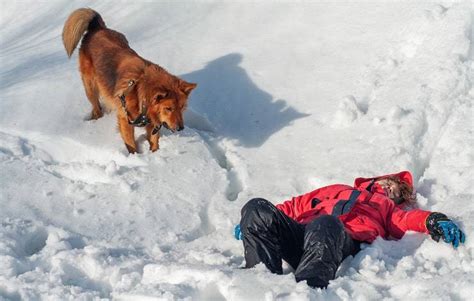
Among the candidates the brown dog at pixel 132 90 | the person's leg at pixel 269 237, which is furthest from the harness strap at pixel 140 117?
the person's leg at pixel 269 237

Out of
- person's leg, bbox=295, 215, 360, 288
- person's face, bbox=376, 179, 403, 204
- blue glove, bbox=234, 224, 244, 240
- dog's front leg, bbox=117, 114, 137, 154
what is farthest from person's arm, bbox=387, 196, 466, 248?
dog's front leg, bbox=117, 114, 137, 154

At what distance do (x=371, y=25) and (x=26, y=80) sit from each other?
12.6 feet

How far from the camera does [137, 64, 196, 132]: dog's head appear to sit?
5.00 metres

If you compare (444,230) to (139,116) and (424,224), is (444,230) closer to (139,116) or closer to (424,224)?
(424,224)

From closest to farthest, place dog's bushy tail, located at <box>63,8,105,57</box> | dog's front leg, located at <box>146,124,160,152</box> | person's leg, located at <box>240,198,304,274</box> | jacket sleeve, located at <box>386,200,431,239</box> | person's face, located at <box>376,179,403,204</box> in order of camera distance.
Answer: person's leg, located at <box>240,198,304,274</box>
jacket sleeve, located at <box>386,200,431,239</box>
person's face, located at <box>376,179,403,204</box>
dog's front leg, located at <box>146,124,160,152</box>
dog's bushy tail, located at <box>63,8,105,57</box>

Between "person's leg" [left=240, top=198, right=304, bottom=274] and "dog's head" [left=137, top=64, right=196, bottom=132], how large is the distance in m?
1.72

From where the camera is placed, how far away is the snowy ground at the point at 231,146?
3281mm

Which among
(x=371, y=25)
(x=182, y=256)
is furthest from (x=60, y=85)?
(x=371, y=25)

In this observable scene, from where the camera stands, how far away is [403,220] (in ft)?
12.6

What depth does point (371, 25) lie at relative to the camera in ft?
21.7

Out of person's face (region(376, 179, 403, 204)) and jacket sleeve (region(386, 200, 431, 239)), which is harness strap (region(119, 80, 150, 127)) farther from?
jacket sleeve (region(386, 200, 431, 239))

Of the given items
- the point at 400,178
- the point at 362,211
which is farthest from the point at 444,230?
the point at 400,178

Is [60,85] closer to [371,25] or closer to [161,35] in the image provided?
[161,35]

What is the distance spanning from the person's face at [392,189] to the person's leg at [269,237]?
2.84ft
